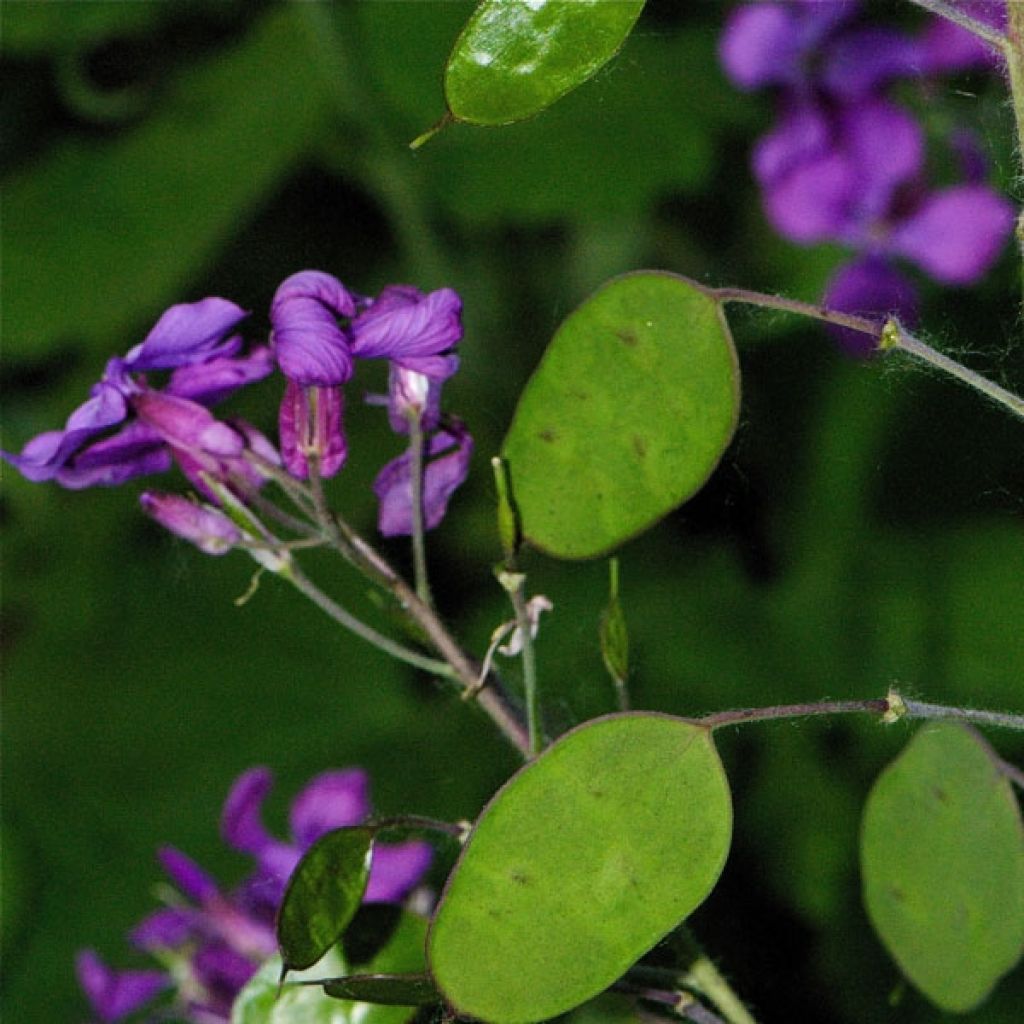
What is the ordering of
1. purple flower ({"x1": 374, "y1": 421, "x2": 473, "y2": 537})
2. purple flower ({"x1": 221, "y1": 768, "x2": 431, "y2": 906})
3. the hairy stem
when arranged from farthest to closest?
purple flower ({"x1": 221, "y1": 768, "x2": 431, "y2": 906})
purple flower ({"x1": 374, "y1": 421, "x2": 473, "y2": 537})
the hairy stem

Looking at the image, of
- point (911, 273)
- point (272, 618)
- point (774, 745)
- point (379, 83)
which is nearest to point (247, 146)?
point (379, 83)

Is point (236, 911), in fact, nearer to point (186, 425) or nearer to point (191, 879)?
point (191, 879)

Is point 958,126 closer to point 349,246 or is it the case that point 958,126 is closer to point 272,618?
point 349,246

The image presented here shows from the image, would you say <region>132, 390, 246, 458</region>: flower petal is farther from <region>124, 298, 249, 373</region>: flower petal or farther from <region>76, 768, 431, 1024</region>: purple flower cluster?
<region>76, 768, 431, 1024</region>: purple flower cluster

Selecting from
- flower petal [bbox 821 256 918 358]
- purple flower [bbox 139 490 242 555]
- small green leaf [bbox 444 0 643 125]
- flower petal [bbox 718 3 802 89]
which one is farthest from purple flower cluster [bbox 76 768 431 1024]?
flower petal [bbox 718 3 802 89]

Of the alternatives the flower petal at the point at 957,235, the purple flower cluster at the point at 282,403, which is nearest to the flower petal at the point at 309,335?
the purple flower cluster at the point at 282,403

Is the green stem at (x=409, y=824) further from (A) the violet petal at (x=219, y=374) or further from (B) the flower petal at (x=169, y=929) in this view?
(B) the flower petal at (x=169, y=929)
